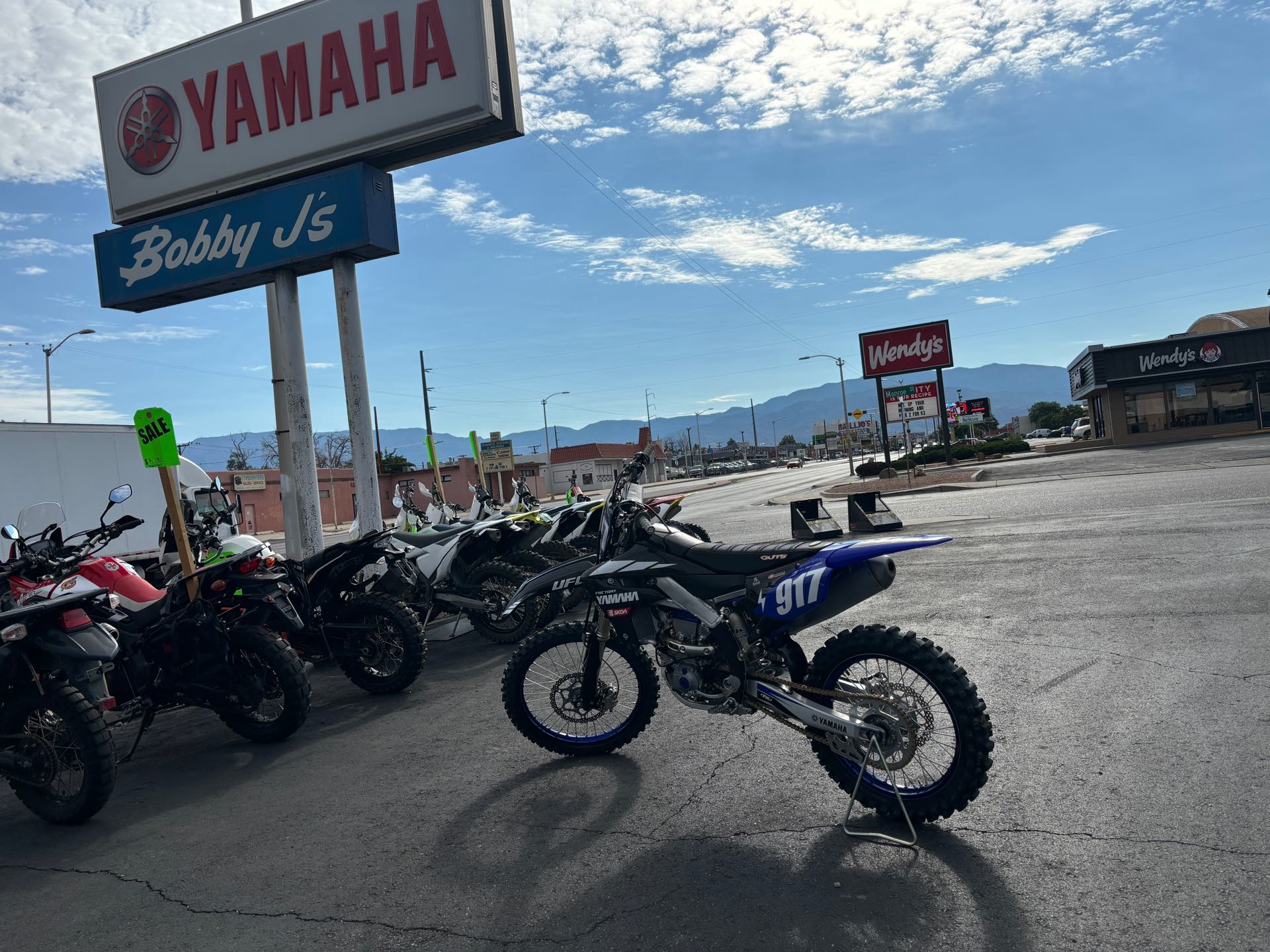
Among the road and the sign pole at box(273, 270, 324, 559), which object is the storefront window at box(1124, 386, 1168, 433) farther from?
the sign pole at box(273, 270, 324, 559)

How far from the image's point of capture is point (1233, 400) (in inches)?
1682

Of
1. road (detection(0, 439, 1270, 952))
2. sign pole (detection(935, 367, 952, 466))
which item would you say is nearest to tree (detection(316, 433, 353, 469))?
sign pole (detection(935, 367, 952, 466))

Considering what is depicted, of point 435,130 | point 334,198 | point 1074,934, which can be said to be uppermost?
point 435,130

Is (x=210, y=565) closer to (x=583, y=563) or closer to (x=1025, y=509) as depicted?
(x=583, y=563)

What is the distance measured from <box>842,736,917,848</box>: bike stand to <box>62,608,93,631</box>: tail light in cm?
450

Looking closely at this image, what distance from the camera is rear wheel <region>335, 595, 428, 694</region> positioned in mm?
6840

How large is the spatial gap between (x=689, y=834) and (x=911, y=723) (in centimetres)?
110

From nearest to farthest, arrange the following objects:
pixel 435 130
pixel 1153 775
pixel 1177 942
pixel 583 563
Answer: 1. pixel 1177 942
2. pixel 1153 775
3. pixel 583 563
4. pixel 435 130

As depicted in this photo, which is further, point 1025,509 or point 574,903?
point 1025,509

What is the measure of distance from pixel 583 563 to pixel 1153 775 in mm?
3006

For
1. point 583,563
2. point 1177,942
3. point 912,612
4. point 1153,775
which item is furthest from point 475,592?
point 1177,942

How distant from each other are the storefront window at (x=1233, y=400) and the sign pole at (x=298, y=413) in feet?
147

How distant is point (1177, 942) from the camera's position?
280 centimetres

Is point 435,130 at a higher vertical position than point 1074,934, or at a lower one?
higher
